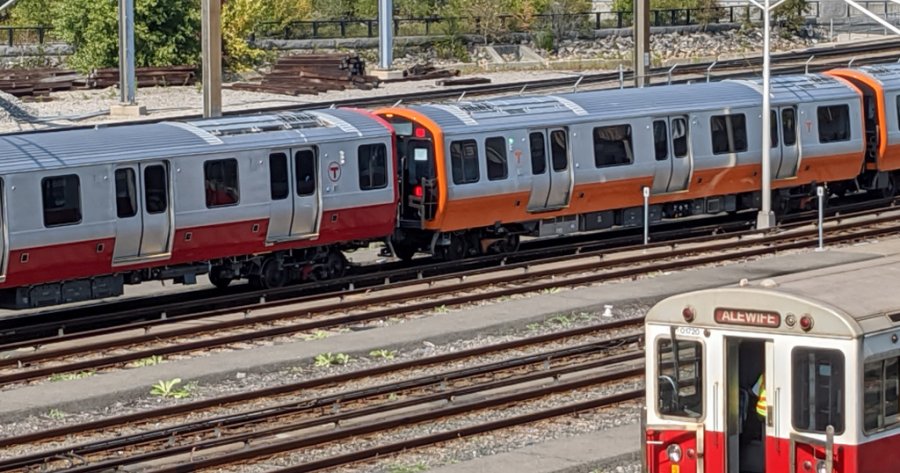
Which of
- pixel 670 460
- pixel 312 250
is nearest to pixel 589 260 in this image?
pixel 312 250

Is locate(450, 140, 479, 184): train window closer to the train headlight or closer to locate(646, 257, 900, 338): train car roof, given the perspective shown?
locate(646, 257, 900, 338): train car roof

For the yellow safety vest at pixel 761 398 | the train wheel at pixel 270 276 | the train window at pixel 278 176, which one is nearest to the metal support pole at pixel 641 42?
the train wheel at pixel 270 276

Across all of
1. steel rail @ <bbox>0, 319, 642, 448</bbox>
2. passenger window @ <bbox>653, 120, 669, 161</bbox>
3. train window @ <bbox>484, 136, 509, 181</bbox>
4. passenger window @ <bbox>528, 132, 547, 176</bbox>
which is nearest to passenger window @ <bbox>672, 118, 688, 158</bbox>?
passenger window @ <bbox>653, 120, 669, 161</bbox>

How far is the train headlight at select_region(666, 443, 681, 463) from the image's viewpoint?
1172cm

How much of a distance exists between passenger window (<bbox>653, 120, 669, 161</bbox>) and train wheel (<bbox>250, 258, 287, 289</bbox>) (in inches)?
308

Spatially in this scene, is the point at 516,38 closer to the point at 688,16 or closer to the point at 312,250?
the point at 688,16

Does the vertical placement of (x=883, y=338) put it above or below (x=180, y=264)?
above

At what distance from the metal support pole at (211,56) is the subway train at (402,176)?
443 centimetres

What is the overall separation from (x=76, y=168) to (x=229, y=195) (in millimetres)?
2611

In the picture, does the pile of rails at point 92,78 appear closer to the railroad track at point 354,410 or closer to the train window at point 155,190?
the train window at point 155,190

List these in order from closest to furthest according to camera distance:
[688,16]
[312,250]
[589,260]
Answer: [312,250]
[589,260]
[688,16]

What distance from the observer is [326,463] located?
15.0 m

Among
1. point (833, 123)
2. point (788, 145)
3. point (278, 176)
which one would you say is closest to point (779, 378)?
point (278, 176)

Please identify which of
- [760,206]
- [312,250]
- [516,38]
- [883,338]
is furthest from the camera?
[516,38]
